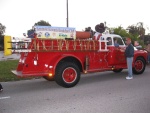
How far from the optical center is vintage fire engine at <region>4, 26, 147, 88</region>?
7.68 metres

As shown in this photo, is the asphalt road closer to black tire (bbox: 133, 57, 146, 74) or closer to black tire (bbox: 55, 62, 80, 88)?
black tire (bbox: 55, 62, 80, 88)

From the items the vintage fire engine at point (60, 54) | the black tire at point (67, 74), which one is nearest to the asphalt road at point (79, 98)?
the black tire at point (67, 74)

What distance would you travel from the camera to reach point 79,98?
671 cm

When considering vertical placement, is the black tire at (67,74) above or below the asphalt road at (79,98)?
above

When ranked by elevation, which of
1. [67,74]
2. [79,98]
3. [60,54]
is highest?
[60,54]

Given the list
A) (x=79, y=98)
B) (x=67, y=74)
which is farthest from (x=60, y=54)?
Answer: (x=79, y=98)

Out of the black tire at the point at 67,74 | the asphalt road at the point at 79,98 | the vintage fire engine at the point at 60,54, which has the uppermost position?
the vintage fire engine at the point at 60,54

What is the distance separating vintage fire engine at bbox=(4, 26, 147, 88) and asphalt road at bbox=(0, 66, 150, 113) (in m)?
0.57

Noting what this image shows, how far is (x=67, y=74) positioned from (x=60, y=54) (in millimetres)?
748

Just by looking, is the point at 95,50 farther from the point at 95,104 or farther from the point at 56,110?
the point at 56,110

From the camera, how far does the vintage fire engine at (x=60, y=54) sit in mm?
7676

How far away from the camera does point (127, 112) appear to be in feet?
17.6

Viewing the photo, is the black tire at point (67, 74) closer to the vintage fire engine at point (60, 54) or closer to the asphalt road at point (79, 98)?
the vintage fire engine at point (60, 54)

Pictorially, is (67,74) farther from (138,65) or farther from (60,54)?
(138,65)
